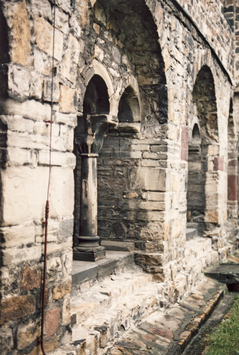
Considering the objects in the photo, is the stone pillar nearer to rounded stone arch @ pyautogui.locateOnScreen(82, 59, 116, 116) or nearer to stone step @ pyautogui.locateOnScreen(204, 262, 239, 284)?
rounded stone arch @ pyautogui.locateOnScreen(82, 59, 116, 116)

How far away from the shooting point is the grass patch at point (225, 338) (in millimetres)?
3938

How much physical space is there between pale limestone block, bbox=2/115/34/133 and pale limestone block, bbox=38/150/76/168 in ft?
0.60

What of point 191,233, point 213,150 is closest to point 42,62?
point 191,233

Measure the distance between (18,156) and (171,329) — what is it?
2.62 metres

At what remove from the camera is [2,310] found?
2.43 metres

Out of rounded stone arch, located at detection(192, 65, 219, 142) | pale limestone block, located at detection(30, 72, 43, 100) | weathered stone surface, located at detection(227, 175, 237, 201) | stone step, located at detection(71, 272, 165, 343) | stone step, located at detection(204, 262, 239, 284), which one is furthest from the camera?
weathered stone surface, located at detection(227, 175, 237, 201)

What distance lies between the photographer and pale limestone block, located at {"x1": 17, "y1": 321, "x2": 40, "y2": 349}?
2.54 m

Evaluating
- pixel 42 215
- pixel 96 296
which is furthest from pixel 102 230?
pixel 42 215

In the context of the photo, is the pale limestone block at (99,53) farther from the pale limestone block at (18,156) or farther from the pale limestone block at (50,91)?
the pale limestone block at (18,156)

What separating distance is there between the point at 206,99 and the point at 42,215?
5377 mm

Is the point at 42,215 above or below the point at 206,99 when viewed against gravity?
below

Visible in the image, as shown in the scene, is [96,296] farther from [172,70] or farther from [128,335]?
[172,70]

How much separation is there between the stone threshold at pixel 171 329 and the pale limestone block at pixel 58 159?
5.09 ft

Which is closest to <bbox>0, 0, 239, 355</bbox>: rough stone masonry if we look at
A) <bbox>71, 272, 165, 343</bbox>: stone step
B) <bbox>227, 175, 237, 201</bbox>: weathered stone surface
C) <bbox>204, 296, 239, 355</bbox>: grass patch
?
<bbox>71, 272, 165, 343</bbox>: stone step
